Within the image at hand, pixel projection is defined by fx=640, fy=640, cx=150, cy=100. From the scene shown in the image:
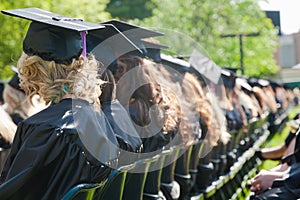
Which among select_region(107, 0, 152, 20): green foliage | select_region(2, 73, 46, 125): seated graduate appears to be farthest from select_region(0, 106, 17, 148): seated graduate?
select_region(107, 0, 152, 20): green foliage

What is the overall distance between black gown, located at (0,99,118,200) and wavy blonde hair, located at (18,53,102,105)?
2.7 inches

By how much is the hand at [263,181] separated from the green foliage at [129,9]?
3145cm

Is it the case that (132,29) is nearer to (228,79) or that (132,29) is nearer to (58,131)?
(58,131)

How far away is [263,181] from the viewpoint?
477 cm

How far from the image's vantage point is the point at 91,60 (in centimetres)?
329

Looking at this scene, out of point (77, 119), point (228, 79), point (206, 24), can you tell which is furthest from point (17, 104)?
point (206, 24)

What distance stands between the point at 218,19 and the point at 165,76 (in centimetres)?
1942

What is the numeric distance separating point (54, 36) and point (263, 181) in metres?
2.17

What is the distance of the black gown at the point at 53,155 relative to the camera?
291 centimetres

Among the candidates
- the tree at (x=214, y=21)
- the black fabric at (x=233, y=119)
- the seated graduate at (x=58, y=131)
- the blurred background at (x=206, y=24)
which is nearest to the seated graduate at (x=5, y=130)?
the seated graduate at (x=58, y=131)

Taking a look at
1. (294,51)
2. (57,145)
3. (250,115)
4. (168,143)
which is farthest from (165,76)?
(294,51)

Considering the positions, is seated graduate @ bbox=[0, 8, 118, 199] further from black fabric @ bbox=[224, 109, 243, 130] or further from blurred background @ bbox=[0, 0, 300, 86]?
blurred background @ bbox=[0, 0, 300, 86]

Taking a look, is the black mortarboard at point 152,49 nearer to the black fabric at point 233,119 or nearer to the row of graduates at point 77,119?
the row of graduates at point 77,119

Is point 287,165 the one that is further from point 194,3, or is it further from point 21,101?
point 194,3
